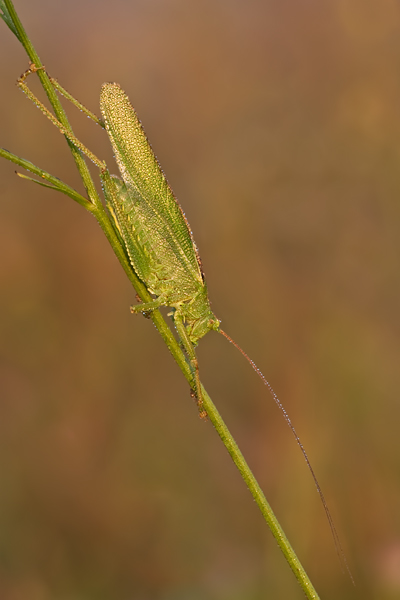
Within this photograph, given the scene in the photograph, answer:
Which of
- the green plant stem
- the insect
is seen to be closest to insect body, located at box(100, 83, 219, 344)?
the insect

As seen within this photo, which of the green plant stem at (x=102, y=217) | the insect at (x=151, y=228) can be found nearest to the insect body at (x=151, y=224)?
the insect at (x=151, y=228)

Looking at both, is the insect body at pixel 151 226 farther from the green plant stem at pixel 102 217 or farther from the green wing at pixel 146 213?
the green plant stem at pixel 102 217

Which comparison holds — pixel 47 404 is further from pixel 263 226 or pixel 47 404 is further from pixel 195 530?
pixel 263 226

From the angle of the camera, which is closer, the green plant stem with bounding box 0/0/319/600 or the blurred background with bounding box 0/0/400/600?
the green plant stem with bounding box 0/0/319/600

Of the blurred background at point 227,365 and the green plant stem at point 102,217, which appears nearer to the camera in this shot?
the green plant stem at point 102,217

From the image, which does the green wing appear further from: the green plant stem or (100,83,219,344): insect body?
the green plant stem

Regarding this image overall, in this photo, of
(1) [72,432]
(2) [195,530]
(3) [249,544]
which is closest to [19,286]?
(1) [72,432]

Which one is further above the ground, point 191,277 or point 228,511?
point 191,277

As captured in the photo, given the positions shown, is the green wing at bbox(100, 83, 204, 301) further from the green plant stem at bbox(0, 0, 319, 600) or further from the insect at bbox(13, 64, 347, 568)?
the green plant stem at bbox(0, 0, 319, 600)
